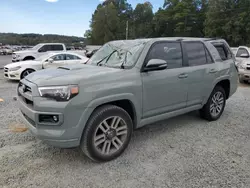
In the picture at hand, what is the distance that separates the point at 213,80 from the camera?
14.3ft

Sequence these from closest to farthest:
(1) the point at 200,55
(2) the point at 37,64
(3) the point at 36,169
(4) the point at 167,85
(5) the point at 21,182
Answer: (5) the point at 21,182
(3) the point at 36,169
(4) the point at 167,85
(1) the point at 200,55
(2) the point at 37,64

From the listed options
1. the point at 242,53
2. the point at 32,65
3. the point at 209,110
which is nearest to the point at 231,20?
the point at 242,53

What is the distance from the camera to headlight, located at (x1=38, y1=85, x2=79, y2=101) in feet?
8.41

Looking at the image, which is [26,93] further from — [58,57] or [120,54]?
[58,57]

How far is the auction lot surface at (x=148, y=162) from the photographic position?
256 centimetres

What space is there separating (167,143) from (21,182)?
7.32ft

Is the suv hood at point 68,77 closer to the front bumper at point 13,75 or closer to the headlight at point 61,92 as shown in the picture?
the headlight at point 61,92

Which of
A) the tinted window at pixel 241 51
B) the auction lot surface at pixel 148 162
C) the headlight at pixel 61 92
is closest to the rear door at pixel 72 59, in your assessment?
the auction lot surface at pixel 148 162

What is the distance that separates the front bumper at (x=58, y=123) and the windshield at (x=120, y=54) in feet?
3.88

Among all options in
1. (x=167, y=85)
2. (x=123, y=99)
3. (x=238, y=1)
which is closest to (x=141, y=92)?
(x=123, y=99)

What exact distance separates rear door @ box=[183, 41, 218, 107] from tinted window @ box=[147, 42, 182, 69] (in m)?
0.20

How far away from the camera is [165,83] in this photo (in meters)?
3.50

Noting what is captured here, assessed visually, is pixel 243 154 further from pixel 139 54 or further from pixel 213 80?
pixel 139 54

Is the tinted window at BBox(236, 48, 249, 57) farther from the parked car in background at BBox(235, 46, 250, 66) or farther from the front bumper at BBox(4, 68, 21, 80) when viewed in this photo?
the front bumper at BBox(4, 68, 21, 80)
